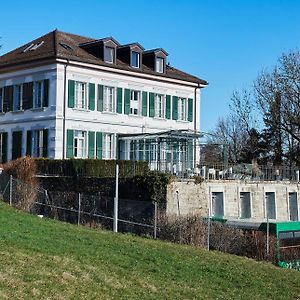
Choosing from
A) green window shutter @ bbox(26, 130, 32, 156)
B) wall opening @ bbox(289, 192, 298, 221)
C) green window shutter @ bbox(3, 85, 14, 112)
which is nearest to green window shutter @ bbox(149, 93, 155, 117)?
green window shutter @ bbox(26, 130, 32, 156)

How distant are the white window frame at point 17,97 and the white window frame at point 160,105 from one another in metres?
9.61

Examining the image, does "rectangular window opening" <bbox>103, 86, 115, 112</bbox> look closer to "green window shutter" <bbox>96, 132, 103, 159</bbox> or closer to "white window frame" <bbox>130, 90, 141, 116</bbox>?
"white window frame" <bbox>130, 90, 141, 116</bbox>

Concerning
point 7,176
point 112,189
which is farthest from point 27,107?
point 112,189

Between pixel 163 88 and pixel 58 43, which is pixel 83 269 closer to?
pixel 58 43

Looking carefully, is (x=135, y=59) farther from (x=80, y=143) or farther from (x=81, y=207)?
(x=81, y=207)

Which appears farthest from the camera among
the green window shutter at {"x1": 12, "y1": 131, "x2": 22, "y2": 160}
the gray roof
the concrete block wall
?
the green window shutter at {"x1": 12, "y1": 131, "x2": 22, "y2": 160}

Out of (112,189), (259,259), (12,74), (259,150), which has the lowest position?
(259,259)

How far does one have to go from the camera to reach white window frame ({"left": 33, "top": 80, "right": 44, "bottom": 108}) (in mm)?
41469

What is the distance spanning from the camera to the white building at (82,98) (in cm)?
4072

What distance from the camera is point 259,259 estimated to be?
2434 cm

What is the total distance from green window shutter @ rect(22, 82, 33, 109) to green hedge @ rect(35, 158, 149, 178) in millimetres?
7747

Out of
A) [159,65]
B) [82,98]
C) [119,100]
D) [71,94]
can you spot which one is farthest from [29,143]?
[159,65]

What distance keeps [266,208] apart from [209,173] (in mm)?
5552

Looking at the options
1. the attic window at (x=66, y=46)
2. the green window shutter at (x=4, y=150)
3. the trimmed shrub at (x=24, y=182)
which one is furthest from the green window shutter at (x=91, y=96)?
the trimmed shrub at (x=24, y=182)
